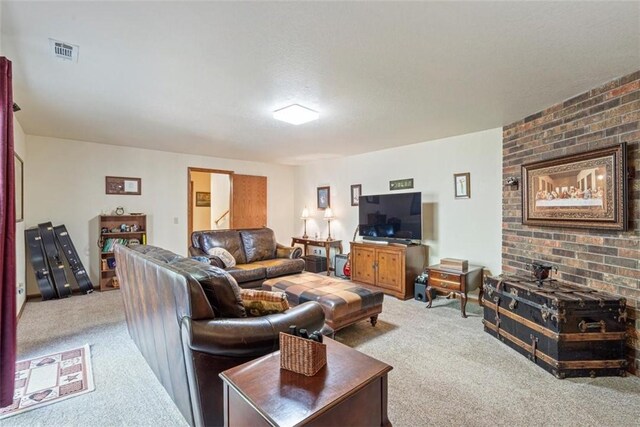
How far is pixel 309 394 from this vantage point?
1104mm

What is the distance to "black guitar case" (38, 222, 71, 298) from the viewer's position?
435 cm

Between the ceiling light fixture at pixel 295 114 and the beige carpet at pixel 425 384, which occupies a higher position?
Result: the ceiling light fixture at pixel 295 114

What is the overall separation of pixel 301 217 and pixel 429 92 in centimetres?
482

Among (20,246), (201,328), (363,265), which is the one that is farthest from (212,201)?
(201,328)

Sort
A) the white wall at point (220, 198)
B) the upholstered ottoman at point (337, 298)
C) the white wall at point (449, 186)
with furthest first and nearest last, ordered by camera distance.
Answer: the white wall at point (220, 198) < the white wall at point (449, 186) < the upholstered ottoman at point (337, 298)

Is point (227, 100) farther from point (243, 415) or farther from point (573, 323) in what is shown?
point (573, 323)

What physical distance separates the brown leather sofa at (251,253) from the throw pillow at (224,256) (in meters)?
0.05

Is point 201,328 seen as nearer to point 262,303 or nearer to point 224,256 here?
point 262,303

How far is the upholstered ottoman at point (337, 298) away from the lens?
294cm

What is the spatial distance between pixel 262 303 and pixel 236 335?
1.34 feet

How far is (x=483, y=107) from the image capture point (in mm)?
3180

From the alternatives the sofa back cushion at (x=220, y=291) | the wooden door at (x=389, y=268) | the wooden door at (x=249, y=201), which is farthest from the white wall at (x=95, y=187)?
the sofa back cushion at (x=220, y=291)

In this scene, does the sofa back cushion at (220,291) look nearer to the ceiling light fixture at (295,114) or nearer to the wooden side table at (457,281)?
the ceiling light fixture at (295,114)

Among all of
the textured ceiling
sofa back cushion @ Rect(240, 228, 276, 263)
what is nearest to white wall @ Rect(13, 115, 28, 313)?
the textured ceiling
